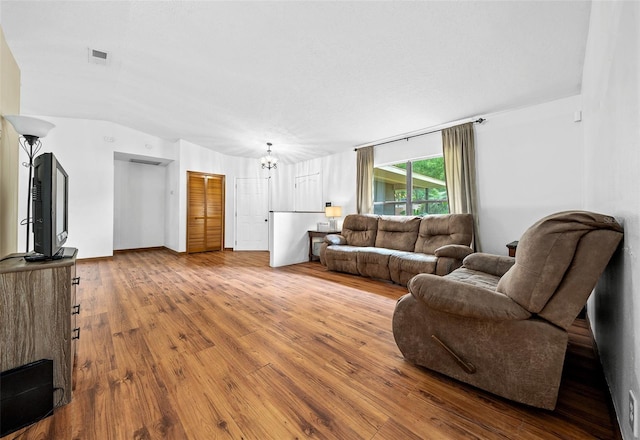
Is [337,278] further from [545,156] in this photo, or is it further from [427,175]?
[545,156]

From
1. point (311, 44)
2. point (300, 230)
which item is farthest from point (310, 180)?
point (311, 44)

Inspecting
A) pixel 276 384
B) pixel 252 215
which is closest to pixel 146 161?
pixel 252 215

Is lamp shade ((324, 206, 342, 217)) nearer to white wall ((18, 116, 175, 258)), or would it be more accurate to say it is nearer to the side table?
the side table

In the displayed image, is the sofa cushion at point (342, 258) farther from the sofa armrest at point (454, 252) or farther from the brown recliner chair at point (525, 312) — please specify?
the brown recliner chair at point (525, 312)

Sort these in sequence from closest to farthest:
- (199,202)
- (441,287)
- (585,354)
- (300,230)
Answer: (441,287), (585,354), (300,230), (199,202)

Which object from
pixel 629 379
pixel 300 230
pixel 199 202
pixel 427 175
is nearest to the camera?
pixel 629 379

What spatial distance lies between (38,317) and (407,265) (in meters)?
3.29

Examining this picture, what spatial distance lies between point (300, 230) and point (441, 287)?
12.8 feet

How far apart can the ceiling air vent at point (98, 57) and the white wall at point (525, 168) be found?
16.9 ft

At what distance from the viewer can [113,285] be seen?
3355mm

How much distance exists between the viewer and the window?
168 inches

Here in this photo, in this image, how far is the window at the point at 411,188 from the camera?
4270 millimetres

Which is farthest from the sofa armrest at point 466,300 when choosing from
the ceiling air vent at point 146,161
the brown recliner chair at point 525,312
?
the ceiling air vent at point 146,161

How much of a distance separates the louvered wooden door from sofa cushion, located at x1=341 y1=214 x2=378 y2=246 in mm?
3714
